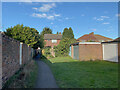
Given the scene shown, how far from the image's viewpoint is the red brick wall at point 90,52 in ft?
54.0

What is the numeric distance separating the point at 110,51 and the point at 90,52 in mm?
3034

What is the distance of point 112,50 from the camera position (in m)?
14.5

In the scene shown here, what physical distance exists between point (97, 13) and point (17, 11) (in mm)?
8640

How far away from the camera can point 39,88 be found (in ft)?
16.0

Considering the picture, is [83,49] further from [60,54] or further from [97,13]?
[60,54]

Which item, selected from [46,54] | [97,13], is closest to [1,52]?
[97,13]

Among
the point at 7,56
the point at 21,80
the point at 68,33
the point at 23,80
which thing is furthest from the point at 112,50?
the point at 68,33

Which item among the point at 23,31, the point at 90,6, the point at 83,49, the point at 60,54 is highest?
the point at 90,6

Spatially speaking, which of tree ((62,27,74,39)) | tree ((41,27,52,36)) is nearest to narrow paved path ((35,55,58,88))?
tree ((62,27,74,39))

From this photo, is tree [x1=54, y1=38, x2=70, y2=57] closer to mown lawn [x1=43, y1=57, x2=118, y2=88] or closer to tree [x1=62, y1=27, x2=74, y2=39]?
tree [x1=62, y1=27, x2=74, y2=39]

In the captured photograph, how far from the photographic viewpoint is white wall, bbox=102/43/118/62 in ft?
45.5

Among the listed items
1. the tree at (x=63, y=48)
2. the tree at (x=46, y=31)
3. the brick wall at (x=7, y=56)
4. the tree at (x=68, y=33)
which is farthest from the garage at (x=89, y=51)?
the tree at (x=46, y=31)

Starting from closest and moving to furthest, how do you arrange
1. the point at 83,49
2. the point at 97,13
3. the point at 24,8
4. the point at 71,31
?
the point at 24,8 → the point at 97,13 → the point at 83,49 → the point at 71,31

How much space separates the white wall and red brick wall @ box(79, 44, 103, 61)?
80 cm
